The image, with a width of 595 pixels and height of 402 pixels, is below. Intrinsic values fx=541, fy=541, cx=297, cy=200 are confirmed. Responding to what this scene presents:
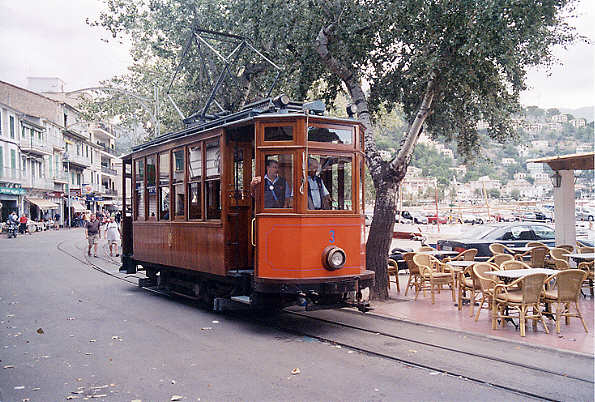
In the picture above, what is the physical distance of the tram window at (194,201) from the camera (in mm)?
9852

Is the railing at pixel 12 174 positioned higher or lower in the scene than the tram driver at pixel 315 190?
higher

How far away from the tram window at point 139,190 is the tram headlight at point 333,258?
19.3ft

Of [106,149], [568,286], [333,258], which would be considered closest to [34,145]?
[106,149]

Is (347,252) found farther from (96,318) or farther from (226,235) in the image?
(96,318)

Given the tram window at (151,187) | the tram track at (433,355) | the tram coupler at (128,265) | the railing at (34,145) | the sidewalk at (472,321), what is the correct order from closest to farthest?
1. the tram track at (433,355)
2. the sidewalk at (472,321)
3. the tram window at (151,187)
4. the tram coupler at (128,265)
5. the railing at (34,145)

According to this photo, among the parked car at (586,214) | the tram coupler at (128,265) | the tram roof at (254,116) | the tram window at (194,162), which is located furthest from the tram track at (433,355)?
the parked car at (586,214)

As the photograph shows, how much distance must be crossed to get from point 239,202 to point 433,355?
407cm

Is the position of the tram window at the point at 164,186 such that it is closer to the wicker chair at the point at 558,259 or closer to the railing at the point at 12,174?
the wicker chair at the point at 558,259

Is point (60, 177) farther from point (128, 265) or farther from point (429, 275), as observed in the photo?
point (429, 275)

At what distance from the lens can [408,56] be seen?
1087 cm

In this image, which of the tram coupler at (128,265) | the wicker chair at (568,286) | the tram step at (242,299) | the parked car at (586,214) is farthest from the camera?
the parked car at (586,214)

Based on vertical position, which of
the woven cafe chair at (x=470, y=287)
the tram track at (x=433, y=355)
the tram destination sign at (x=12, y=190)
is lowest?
the tram track at (x=433, y=355)

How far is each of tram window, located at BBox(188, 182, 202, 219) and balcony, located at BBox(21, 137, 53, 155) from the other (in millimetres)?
44769

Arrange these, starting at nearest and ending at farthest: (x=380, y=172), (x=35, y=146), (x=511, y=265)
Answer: (x=511, y=265) < (x=380, y=172) < (x=35, y=146)
